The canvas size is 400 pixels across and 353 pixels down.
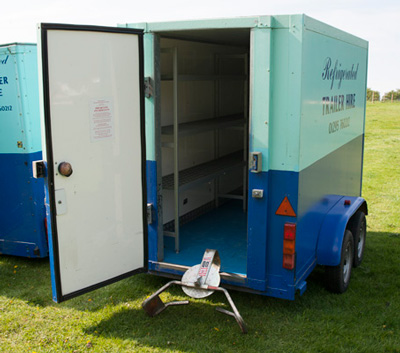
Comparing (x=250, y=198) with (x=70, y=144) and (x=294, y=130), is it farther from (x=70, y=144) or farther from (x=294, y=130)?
(x=70, y=144)

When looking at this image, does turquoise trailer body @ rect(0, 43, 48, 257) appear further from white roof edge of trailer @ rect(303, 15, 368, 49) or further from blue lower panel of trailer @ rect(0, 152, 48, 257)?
white roof edge of trailer @ rect(303, 15, 368, 49)

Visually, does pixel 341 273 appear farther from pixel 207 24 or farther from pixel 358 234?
pixel 207 24

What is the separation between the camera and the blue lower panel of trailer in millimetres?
5824

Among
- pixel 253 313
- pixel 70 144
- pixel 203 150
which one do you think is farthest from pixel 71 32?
pixel 203 150

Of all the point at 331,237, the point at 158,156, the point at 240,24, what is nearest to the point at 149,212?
the point at 158,156

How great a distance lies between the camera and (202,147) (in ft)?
22.9

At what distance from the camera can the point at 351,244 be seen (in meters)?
5.36

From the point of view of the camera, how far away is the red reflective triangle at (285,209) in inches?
164

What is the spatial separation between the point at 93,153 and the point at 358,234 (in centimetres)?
314

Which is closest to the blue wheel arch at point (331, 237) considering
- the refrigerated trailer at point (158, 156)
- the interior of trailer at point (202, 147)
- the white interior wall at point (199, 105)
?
the refrigerated trailer at point (158, 156)

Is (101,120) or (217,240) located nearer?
(101,120)

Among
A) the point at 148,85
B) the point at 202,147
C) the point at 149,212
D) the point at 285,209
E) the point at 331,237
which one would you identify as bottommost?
the point at 331,237

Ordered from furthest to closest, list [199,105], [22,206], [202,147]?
[202,147] → [199,105] → [22,206]

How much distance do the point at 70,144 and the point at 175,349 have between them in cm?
179
